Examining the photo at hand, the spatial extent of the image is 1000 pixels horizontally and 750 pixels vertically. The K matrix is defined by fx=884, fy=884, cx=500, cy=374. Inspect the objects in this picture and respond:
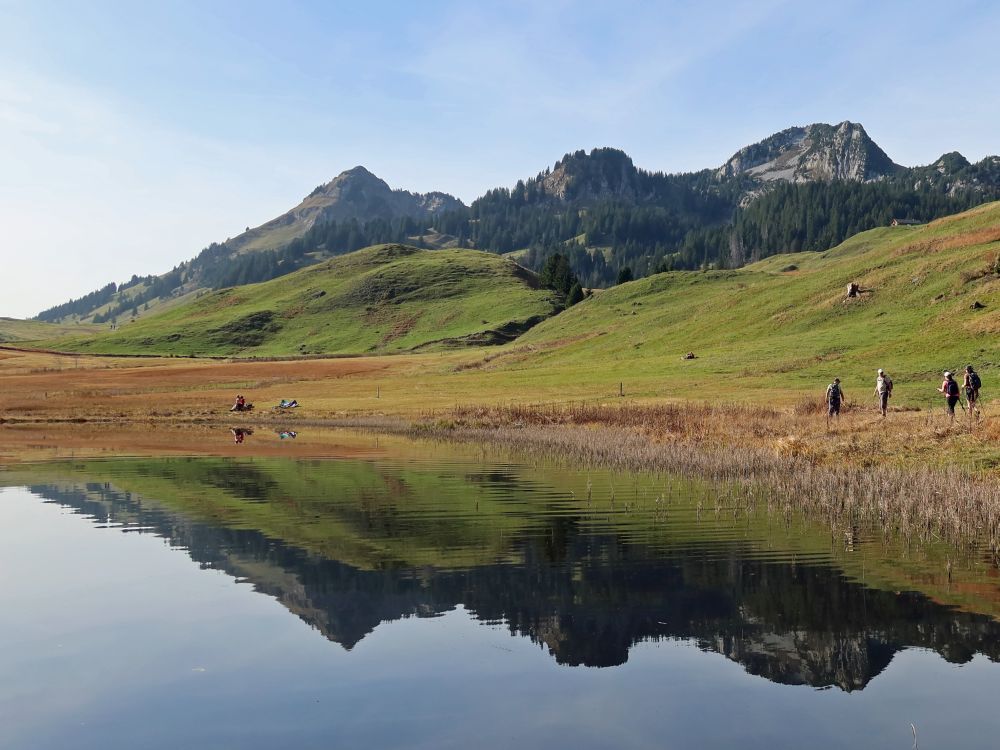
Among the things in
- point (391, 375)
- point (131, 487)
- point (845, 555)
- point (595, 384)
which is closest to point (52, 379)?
point (391, 375)

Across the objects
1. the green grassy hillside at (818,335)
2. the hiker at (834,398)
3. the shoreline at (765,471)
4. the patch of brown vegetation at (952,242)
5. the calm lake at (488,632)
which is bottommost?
the calm lake at (488,632)

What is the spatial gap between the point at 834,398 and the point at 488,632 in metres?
32.7

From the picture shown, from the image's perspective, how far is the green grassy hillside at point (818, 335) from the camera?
6919 centimetres

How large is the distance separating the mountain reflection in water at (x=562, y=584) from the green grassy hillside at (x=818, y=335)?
125 ft

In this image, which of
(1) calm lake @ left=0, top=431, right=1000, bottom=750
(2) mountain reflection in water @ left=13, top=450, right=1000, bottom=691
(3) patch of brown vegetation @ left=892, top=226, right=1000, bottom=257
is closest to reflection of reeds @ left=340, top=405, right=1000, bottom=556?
(1) calm lake @ left=0, top=431, right=1000, bottom=750

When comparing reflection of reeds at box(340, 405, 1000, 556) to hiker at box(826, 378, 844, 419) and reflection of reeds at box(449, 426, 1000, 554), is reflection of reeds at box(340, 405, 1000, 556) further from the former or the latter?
hiker at box(826, 378, 844, 419)

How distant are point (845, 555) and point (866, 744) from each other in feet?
34.4

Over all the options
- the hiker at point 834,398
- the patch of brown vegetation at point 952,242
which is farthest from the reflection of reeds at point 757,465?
the patch of brown vegetation at point 952,242

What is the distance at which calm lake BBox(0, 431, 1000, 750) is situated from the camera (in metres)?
11.6

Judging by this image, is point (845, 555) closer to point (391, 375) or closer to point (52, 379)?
point (391, 375)

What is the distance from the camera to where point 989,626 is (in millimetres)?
15305

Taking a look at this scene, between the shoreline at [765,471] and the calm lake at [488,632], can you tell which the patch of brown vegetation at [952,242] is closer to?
the shoreline at [765,471]

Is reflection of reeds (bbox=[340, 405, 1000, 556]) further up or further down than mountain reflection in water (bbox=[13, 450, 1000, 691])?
further up

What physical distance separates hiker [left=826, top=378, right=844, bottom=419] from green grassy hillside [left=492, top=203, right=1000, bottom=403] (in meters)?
12.4
